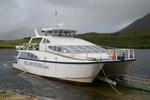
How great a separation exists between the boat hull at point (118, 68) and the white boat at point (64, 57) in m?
0.66

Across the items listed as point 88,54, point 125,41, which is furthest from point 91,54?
point 125,41

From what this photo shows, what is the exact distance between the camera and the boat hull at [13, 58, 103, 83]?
21.6m

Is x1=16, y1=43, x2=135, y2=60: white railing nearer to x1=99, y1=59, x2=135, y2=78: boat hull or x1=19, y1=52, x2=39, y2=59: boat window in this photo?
x1=99, y1=59, x2=135, y2=78: boat hull

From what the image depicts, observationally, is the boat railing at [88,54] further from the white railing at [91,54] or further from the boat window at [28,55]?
the boat window at [28,55]

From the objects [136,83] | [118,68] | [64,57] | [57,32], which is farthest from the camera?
[57,32]

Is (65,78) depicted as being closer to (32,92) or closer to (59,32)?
(32,92)

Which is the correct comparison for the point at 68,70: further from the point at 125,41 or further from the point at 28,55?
the point at 125,41

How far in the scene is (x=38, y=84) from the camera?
2491cm

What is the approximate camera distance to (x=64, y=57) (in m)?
23.5

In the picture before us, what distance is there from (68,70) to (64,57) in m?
1.31

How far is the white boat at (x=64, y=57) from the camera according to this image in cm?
2194

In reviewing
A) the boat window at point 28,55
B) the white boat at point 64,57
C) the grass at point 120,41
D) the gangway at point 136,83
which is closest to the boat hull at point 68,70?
the white boat at point 64,57

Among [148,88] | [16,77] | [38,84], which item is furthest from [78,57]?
[16,77]

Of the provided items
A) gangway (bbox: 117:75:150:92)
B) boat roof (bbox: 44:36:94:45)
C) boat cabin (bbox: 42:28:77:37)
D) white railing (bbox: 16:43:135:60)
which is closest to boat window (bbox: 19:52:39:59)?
white railing (bbox: 16:43:135:60)
